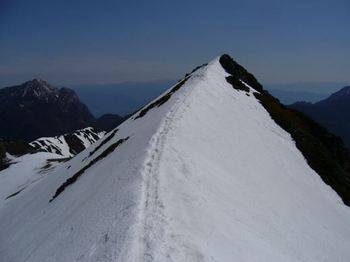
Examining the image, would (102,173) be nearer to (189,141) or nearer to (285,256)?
(189,141)

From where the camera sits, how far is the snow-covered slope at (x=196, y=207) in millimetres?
13359

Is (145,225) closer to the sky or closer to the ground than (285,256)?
closer to the sky

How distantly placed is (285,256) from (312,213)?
848cm

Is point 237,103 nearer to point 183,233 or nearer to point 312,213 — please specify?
point 312,213

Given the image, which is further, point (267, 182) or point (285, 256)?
point (267, 182)

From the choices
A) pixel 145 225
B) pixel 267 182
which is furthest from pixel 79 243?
pixel 267 182

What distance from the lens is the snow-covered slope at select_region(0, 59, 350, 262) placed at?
1336 centimetres

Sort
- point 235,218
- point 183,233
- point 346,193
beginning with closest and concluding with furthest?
point 183,233 → point 235,218 → point 346,193

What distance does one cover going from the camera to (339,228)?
2375cm

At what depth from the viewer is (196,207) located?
52.1ft

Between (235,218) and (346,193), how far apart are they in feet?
61.7

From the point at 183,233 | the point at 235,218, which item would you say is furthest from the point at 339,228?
the point at 183,233

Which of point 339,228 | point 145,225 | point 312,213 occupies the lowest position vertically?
point 339,228

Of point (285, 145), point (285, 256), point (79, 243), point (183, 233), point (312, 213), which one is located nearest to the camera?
point (183, 233)
